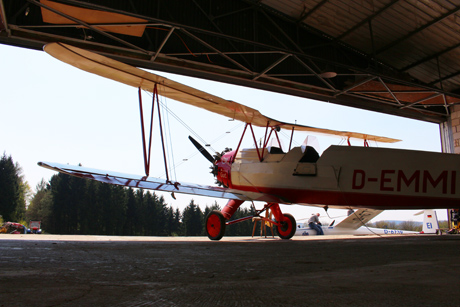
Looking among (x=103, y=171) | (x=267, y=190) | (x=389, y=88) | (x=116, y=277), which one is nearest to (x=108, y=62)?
(x=103, y=171)

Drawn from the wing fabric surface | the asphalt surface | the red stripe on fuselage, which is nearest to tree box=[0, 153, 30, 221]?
the wing fabric surface

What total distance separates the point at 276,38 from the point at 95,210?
157ft

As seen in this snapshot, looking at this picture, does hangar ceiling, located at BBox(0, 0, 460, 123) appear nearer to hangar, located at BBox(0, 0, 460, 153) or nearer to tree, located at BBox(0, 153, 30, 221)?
hangar, located at BBox(0, 0, 460, 153)

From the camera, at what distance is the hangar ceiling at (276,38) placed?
909 centimetres

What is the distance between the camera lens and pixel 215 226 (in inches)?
294

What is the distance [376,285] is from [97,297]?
3.70 feet

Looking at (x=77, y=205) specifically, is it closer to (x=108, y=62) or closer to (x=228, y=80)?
(x=228, y=80)

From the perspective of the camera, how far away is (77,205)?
5197 cm

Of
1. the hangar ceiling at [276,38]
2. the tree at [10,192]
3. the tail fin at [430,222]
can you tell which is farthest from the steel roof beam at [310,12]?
the tree at [10,192]

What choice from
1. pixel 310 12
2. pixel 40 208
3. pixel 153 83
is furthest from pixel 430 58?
pixel 40 208

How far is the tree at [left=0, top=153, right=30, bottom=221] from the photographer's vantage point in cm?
4475

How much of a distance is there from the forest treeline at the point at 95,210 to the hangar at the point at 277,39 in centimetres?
3587

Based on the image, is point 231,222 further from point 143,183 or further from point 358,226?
point 358,226

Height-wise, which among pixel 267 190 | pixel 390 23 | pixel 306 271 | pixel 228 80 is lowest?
pixel 306 271
